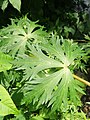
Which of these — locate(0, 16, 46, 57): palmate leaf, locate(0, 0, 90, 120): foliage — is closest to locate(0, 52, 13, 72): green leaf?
locate(0, 0, 90, 120): foliage

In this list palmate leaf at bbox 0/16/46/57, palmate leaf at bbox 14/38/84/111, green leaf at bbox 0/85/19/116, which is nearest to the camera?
green leaf at bbox 0/85/19/116

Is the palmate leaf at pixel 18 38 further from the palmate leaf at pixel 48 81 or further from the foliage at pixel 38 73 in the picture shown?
the palmate leaf at pixel 48 81

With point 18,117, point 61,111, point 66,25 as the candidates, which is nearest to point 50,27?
point 66,25

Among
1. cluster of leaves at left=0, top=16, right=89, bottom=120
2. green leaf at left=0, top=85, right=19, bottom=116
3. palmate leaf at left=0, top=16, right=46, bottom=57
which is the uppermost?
palmate leaf at left=0, top=16, right=46, bottom=57

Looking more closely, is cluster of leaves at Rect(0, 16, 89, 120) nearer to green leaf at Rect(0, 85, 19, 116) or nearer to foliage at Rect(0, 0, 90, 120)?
foliage at Rect(0, 0, 90, 120)

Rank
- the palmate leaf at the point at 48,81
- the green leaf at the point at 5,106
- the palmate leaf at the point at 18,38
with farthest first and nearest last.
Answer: the palmate leaf at the point at 18,38 → the palmate leaf at the point at 48,81 → the green leaf at the point at 5,106

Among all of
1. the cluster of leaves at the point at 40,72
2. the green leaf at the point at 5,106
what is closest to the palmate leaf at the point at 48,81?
the cluster of leaves at the point at 40,72

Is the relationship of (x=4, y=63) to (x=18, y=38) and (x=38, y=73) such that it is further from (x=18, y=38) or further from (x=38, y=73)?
(x=18, y=38)

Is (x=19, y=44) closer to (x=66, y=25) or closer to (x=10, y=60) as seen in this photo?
(x=10, y=60)

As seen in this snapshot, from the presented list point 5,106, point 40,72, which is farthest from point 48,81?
point 5,106
